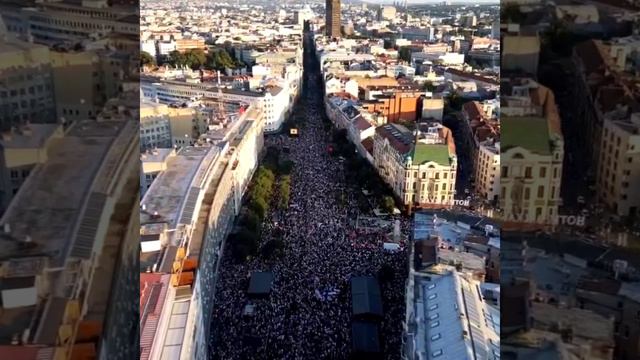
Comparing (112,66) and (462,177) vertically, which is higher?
(112,66)

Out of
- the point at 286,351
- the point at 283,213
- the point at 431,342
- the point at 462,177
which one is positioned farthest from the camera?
the point at 462,177

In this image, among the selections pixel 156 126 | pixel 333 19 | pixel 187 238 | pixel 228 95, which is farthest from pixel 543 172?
pixel 333 19

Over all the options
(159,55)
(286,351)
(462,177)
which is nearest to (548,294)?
(286,351)

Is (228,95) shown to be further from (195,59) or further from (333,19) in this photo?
(333,19)

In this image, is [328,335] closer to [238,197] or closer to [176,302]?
[176,302]

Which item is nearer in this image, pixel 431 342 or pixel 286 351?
pixel 431 342

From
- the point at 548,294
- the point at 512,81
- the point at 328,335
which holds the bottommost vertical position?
the point at 328,335

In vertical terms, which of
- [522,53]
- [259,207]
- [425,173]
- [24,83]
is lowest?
[259,207]

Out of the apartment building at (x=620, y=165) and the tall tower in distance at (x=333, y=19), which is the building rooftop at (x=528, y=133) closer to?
the apartment building at (x=620, y=165)
